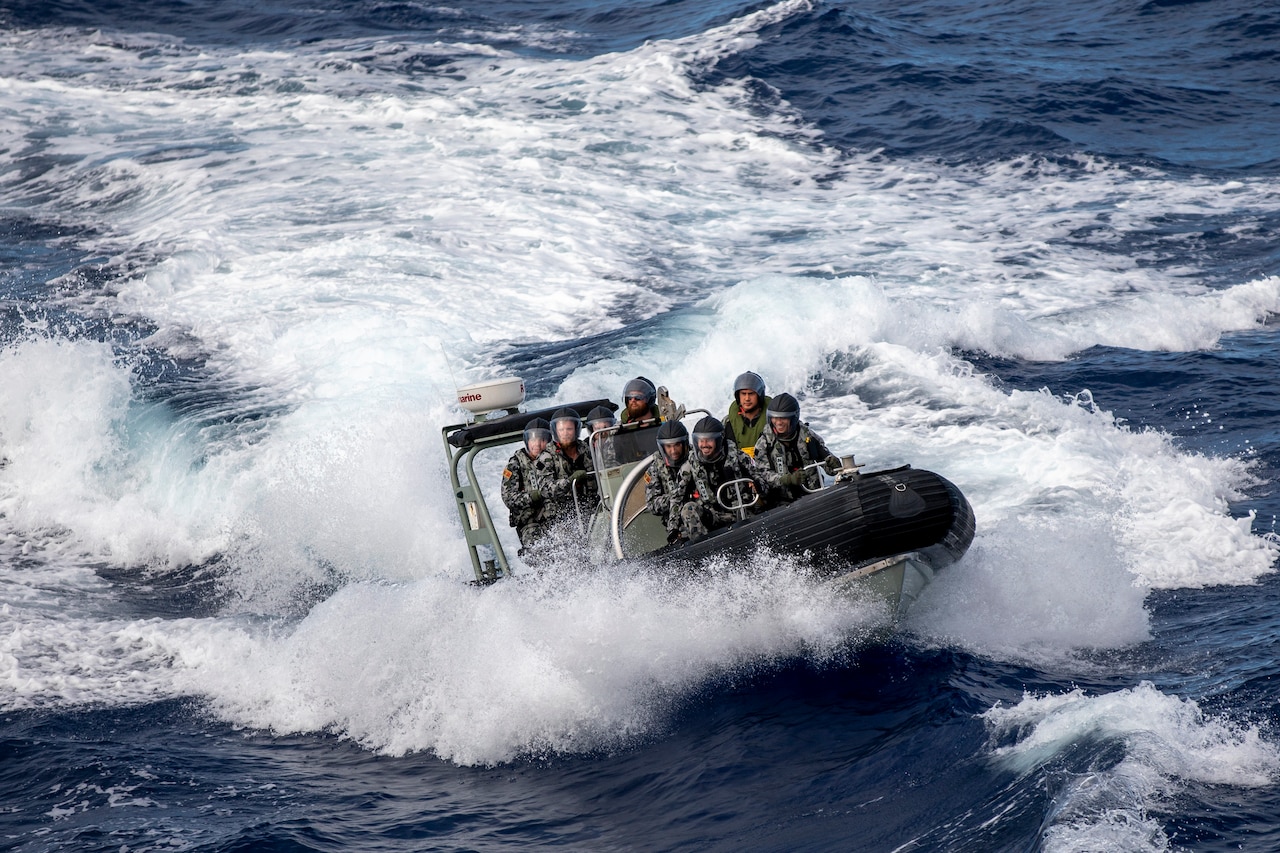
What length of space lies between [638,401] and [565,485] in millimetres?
908

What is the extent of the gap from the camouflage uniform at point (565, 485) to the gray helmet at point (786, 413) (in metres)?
1.75

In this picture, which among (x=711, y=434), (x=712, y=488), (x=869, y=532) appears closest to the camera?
(x=869, y=532)

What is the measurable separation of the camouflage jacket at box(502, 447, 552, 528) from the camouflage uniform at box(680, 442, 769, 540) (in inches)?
65.3

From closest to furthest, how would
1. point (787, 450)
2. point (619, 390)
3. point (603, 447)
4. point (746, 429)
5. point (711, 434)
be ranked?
point (711, 434) → point (787, 450) → point (603, 447) → point (746, 429) → point (619, 390)

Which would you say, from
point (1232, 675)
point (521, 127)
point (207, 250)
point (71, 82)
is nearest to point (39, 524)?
point (207, 250)

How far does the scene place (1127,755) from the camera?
6.42 meters

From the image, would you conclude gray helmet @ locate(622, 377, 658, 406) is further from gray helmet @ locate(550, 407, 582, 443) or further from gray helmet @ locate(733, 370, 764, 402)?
gray helmet @ locate(733, 370, 764, 402)

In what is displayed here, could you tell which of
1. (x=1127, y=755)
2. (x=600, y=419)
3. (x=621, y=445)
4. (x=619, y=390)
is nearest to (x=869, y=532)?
(x=1127, y=755)

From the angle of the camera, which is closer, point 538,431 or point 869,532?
point 869,532

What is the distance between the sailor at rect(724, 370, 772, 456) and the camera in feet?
32.4

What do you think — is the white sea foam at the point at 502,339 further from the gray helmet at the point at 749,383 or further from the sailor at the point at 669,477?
the gray helmet at the point at 749,383

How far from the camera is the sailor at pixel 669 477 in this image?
8.98 meters

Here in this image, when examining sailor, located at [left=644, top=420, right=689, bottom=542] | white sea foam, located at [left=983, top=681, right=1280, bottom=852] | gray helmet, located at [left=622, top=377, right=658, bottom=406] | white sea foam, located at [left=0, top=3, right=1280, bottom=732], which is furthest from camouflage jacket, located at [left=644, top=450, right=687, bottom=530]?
white sea foam, located at [left=983, top=681, right=1280, bottom=852]

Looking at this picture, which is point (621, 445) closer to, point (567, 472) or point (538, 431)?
point (567, 472)
